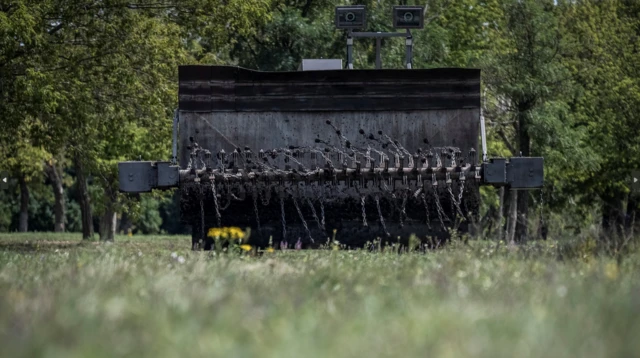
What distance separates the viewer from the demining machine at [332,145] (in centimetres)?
1578

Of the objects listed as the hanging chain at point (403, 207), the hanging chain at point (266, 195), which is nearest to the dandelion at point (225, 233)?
the hanging chain at point (266, 195)

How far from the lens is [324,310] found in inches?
262

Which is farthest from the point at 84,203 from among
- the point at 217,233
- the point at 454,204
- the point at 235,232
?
the point at 217,233

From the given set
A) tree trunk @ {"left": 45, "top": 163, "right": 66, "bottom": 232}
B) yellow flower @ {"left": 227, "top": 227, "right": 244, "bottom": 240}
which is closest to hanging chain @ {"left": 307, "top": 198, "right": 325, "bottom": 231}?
yellow flower @ {"left": 227, "top": 227, "right": 244, "bottom": 240}

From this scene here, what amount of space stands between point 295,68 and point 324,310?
Answer: 26162 millimetres

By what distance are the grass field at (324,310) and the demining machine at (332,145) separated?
6.05m

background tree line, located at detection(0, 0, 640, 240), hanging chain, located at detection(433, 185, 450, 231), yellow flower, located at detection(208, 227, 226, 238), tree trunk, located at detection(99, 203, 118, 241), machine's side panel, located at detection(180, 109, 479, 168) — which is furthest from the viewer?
tree trunk, located at detection(99, 203, 118, 241)

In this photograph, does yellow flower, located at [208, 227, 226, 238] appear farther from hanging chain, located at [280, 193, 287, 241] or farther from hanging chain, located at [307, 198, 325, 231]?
hanging chain, located at [307, 198, 325, 231]

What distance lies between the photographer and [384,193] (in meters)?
15.9

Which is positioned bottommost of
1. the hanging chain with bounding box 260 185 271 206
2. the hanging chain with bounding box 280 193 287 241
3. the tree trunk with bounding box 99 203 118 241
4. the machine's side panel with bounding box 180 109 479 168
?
the tree trunk with bounding box 99 203 118 241

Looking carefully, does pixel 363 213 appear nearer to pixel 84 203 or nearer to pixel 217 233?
pixel 217 233

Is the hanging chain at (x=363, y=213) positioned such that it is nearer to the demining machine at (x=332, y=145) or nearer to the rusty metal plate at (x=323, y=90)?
the demining machine at (x=332, y=145)

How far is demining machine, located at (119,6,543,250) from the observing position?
51.8 feet

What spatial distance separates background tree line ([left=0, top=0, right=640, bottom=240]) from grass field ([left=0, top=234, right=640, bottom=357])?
15.5ft
